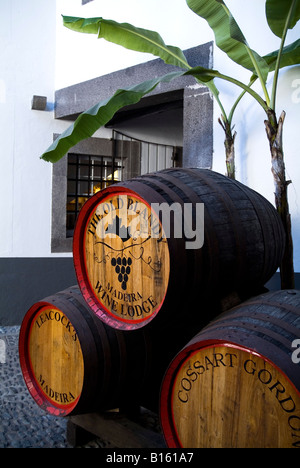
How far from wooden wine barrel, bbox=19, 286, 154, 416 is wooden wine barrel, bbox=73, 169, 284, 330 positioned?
25 centimetres

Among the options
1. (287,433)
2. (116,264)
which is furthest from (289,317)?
(116,264)

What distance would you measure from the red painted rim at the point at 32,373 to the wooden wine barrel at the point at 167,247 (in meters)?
0.49

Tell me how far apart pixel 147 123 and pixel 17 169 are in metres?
1.78

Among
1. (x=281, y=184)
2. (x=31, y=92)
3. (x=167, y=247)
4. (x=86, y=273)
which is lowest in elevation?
(x=86, y=273)

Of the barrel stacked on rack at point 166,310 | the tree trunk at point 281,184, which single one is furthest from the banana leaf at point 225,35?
the barrel stacked on rack at point 166,310

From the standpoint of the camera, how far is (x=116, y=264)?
2092mm

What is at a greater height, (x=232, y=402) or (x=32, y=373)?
(x=232, y=402)

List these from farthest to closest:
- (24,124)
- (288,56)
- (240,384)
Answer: (24,124), (288,56), (240,384)

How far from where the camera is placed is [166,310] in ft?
6.30

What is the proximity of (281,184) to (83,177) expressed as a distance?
11.9ft

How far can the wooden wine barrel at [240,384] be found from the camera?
1441 mm

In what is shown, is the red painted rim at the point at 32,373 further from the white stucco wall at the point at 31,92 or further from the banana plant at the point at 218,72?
the white stucco wall at the point at 31,92

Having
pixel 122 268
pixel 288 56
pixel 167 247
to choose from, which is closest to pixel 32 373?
pixel 122 268

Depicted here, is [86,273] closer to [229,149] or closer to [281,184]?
[281,184]
